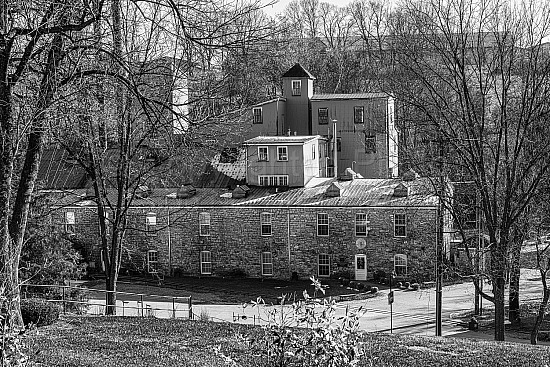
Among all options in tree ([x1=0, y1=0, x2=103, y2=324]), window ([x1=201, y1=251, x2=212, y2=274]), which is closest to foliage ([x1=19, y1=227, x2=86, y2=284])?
window ([x1=201, y1=251, x2=212, y2=274])

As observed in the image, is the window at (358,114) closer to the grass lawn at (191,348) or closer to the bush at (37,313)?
the grass lawn at (191,348)

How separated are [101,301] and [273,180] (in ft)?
40.0

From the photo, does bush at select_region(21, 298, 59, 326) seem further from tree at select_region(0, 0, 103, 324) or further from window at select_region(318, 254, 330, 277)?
window at select_region(318, 254, 330, 277)

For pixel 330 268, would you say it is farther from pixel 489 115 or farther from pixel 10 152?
pixel 10 152

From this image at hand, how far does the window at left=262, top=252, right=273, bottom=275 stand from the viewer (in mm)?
38719

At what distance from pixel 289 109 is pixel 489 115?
25790 millimetres

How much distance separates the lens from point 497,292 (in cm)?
2169

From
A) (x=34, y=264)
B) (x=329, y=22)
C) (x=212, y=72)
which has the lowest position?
(x=34, y=264)

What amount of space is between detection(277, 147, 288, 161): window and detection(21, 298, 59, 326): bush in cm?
2651

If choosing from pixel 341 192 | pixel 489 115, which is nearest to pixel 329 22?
pixel 341 192

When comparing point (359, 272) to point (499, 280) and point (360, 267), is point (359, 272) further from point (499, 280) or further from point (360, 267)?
point (499, 280)

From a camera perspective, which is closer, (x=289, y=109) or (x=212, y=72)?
(x=212, y=72)

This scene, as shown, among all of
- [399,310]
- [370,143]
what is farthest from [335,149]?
[399,310]

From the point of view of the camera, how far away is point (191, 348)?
12281 millimetres
